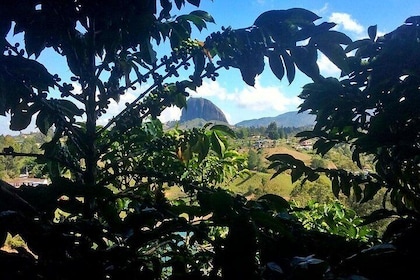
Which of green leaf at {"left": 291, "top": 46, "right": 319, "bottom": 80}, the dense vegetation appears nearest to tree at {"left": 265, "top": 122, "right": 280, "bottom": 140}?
the dense vegetation

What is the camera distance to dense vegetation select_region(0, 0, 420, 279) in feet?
1.46

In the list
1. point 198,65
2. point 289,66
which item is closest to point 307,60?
point 289,66

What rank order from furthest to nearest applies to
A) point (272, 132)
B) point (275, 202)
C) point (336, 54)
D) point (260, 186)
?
point (272, 132) < point (260, 186) < point (336, 54) < point (275, 202)

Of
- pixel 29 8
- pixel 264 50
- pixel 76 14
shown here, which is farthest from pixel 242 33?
pixel 29 8

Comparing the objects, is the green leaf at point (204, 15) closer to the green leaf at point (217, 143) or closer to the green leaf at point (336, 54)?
the green leaf at point (217, 143)

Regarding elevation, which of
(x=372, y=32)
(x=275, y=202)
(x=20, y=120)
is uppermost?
(x=372, y=32)

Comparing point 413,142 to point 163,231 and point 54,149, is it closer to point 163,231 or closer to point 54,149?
point 163,231

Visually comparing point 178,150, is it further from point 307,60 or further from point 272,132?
point 272,132

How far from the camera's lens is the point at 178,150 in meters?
1.46

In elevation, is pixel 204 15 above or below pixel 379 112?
above

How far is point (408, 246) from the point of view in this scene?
528 mm

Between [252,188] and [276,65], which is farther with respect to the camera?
[252,188]

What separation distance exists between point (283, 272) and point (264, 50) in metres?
0.67

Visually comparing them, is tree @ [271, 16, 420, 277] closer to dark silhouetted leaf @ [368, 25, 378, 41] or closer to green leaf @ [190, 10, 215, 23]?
dark silhouetted leaf @ [368, 25, 378, 41]
